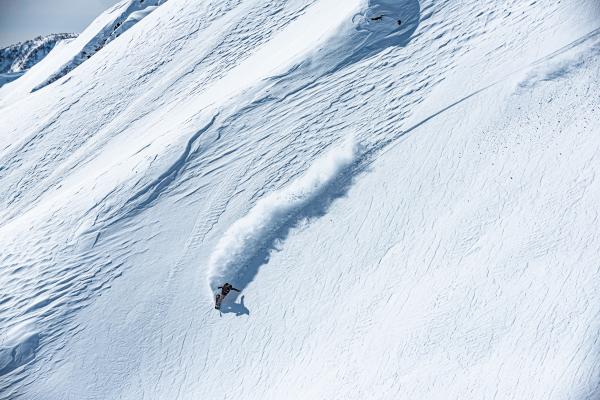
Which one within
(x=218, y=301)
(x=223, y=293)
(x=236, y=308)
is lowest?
(x=236, y=308)

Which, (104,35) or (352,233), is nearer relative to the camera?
(352,233)

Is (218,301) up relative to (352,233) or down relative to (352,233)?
up

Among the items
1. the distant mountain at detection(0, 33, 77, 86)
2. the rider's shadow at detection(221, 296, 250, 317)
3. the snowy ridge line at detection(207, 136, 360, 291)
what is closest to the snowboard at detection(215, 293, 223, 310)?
the rider's shadow at detection(221, 296, 250, 317)

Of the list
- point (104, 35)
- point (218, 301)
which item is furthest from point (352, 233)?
point (104, 35)

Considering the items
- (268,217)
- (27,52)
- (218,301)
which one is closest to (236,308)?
(218,301)

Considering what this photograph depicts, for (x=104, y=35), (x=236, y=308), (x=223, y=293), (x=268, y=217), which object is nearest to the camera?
(x=223, y=293)

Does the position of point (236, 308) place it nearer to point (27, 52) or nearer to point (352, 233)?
point (352, 233)

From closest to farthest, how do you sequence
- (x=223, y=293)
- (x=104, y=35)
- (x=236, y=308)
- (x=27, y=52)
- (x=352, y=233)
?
1. (x=223, y=293)
2. (x=236, y=308)
3. (x=352, y=233)
4. (x=104, y=35)
5. (x=27, y=52)

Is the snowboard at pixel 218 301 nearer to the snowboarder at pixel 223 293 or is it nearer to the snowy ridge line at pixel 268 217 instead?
the snowboarder at pixel 223 293

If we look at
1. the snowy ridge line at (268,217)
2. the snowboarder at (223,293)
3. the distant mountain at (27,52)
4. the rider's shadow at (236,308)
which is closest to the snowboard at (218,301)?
the snowboarder at (223,293)
